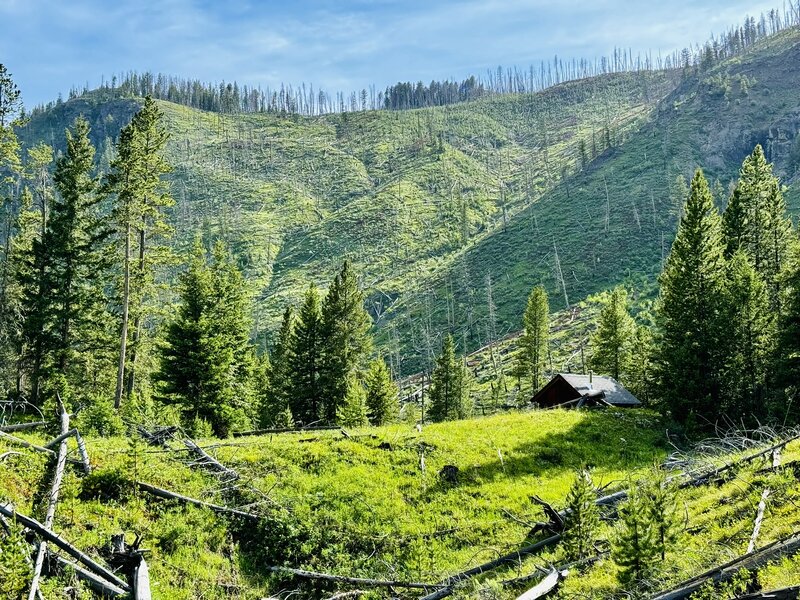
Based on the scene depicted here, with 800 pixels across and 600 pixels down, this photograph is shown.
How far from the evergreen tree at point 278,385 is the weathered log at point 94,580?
109 ft

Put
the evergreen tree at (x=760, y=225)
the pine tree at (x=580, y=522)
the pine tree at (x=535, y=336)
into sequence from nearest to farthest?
the pine tree at (x=580, y=522) < the evergreen tree at (x=760, y=225) < the pine tree at (x=535, y=336)

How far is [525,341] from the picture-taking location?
63.7 meters

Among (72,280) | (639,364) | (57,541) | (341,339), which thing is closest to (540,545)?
(57,541)

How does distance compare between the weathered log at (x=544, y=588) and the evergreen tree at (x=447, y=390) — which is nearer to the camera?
the weathered log at (x=544, y=588)

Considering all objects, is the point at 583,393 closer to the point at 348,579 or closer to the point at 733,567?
the point at 348,579

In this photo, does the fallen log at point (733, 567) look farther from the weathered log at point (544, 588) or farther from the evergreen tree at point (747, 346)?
the evergreen tree at point (747, 346)

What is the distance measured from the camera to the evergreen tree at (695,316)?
33344 millimetres

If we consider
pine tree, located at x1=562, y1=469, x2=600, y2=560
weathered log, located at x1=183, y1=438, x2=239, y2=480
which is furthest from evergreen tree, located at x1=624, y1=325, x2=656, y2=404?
weathered log, located at x1=183, y1=438, x2=239, y2=480

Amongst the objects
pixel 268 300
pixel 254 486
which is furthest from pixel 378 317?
pixel 254 486

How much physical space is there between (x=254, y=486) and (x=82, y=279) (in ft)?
75.4

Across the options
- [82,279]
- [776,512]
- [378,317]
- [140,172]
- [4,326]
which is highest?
[140,172]

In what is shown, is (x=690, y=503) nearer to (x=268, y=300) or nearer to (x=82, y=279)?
(x=82, y=279)

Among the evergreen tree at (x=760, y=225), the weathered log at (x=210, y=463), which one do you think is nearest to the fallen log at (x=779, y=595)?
the weathered log at (x=210, y=463)

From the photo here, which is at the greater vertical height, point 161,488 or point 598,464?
point 161,488
